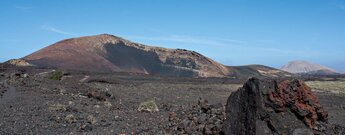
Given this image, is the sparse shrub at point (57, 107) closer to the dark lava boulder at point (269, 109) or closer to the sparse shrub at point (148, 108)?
the sparse shrub at point (148, 108)

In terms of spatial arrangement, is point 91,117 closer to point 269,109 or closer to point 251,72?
point 269,109

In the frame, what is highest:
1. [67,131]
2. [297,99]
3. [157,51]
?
[157,51]

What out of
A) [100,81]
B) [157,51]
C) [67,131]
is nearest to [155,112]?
[67,131]

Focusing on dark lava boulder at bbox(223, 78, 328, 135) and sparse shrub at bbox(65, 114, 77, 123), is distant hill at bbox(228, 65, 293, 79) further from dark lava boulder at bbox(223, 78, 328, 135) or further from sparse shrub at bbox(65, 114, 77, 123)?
dark lava boulder at bbox(223, 78, 328, 135)

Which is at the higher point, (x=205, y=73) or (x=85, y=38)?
(x=85, y=38)

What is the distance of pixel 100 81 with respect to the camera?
1196 inches

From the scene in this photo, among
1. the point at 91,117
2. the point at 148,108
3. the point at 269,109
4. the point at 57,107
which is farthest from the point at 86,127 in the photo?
the point at 269,109

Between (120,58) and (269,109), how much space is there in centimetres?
4661

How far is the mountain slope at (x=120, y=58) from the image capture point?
163 feet

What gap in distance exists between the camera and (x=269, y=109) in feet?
27.9

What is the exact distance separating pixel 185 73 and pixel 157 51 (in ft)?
19.0

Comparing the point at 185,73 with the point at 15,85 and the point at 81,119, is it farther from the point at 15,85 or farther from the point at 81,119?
the point at 81,119

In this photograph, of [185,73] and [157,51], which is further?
[157,51]

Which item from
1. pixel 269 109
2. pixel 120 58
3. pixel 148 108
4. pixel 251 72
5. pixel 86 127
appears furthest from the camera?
pixel 251 72
